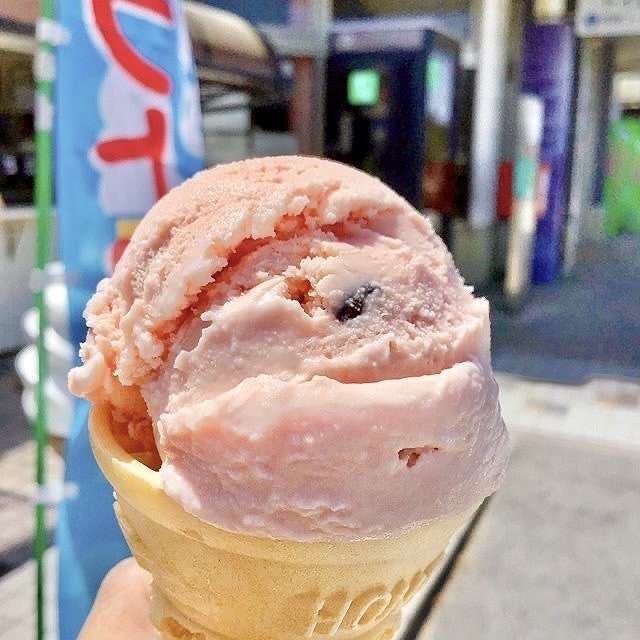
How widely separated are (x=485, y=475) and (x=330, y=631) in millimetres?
258

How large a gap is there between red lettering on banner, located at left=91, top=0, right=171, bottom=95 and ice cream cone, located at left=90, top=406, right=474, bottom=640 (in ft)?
3.67

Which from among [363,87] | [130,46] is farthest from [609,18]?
[130,46]

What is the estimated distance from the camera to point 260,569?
75cm

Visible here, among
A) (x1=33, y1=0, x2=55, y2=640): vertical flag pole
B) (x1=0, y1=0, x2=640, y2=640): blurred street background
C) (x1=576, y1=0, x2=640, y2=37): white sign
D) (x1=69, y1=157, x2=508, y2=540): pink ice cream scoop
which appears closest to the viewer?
(x1=69, y1=157, x2=508, y2=540): pink ice cream scoop

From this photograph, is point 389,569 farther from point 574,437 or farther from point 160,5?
point 574,437

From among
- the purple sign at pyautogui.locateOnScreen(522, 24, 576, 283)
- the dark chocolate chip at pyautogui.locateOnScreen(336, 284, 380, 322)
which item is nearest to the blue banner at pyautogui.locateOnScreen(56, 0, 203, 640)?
the dark chocolate chip at pyautogui.locateOnScreen(336, 284, 380, 322)

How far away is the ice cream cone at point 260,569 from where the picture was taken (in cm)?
74

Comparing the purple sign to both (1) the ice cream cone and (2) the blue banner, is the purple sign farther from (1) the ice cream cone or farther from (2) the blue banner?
(1) the ice cream cone

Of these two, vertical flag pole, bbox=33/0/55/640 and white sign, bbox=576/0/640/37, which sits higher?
white sign, bbox=576/0/640/37

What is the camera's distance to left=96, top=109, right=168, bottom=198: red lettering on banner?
5.41 feet

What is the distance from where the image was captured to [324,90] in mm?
6422

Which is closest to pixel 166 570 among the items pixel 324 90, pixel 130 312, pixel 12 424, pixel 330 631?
pixel 330 631

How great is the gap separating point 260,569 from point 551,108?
7.83 meters

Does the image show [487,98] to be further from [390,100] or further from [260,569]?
[260,569]
